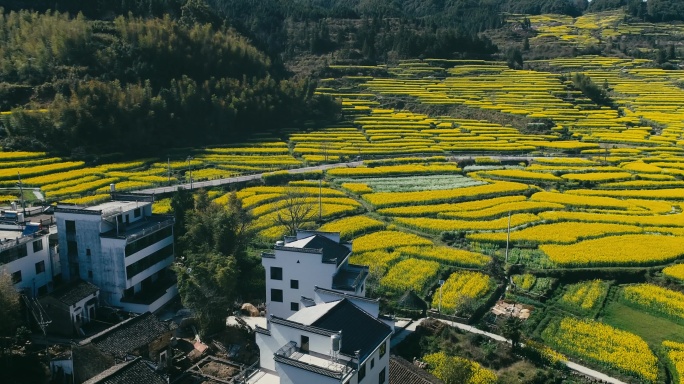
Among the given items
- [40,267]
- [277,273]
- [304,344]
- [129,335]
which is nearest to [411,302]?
[277,273]

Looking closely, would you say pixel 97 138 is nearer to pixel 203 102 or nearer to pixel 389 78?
pixel 203 102

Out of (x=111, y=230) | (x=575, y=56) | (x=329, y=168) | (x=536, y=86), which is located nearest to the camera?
(x=111, y=230)

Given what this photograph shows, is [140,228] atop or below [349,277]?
atop

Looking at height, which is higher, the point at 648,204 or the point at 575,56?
the point at 575,56

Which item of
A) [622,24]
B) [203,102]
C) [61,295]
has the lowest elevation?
[61,295]

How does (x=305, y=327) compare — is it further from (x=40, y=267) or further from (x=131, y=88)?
(x=131, y=88)

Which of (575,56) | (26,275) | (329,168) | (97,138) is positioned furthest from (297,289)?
(575,56)
